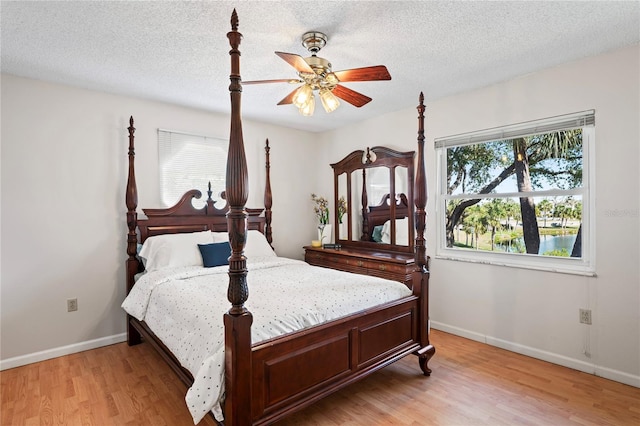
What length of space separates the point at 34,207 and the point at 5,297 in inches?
30.5

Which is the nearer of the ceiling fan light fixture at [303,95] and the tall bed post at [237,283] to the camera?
the tall bed post at [237,283]

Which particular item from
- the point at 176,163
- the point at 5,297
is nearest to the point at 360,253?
the point at 176,163

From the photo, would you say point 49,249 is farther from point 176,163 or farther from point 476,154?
point 476,154

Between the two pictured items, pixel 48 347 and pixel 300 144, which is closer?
pixel 48 347

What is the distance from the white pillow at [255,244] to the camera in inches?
144

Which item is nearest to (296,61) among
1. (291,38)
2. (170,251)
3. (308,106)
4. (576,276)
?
(291,38)

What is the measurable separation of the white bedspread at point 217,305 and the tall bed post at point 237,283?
0.09 m

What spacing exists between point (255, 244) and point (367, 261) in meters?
1.28

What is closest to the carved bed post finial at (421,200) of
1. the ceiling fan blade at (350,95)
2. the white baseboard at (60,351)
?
the ceiling fan blade at (350,95)

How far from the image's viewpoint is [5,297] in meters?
2.80

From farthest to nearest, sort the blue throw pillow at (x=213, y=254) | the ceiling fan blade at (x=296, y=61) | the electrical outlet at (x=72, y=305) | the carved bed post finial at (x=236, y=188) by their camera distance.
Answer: the blue throw pillow at (x=213, y=254)
the electrical outlet at (x=72, y=305)
the ceiling fan blade at (x=296, y=61)
the carved bed post finial at (x=236, y=188)

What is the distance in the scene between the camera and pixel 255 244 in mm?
3854

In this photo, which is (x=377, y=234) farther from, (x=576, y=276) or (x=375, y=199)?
(x=576, y=276)

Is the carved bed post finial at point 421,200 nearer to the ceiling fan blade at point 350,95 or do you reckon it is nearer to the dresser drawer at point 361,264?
the ceiling fan blade at point 350,95
